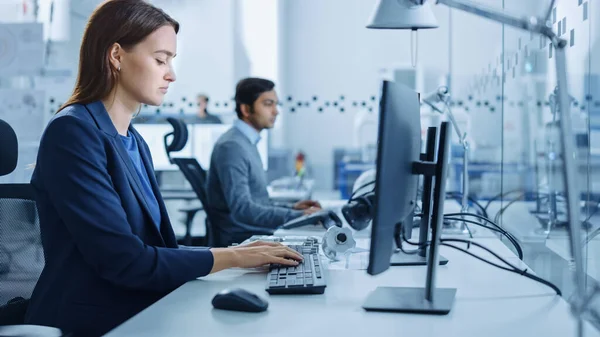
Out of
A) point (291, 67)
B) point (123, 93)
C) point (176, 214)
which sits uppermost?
point (291, 67)

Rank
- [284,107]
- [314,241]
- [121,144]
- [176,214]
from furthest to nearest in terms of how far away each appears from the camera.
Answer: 1. [284,107]
2. [176,214]
3. [314,241]
4. [121,144]

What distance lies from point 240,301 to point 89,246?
327 mm

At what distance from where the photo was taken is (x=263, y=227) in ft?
9.57

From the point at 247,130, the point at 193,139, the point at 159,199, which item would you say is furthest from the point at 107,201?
the point at 193,139

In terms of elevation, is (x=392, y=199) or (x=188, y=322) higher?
(x=392, y=199)

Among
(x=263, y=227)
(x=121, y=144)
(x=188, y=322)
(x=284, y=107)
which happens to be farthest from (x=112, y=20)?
(x=284, y=107)

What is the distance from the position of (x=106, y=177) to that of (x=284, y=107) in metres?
4.90

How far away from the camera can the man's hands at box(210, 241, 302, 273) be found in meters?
1.46

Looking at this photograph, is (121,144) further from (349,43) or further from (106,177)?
(349,43)

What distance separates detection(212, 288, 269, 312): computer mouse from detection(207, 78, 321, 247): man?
156 centimetres

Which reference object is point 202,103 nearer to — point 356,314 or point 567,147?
point 356,314

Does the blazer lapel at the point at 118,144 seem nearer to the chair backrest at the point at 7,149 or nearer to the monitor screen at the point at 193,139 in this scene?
the chair backrest at the point at 7,149

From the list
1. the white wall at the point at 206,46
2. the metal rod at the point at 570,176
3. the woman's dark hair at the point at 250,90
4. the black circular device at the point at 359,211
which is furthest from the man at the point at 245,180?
the white wall at the point at 206,46

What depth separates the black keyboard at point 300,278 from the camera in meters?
1.36
